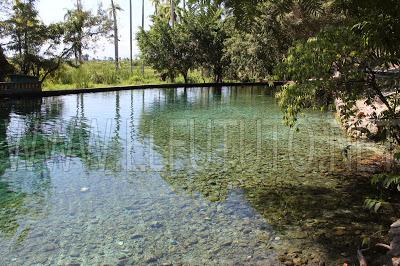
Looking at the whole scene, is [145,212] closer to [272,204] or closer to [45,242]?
[45,242]

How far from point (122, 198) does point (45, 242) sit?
5.18 ft

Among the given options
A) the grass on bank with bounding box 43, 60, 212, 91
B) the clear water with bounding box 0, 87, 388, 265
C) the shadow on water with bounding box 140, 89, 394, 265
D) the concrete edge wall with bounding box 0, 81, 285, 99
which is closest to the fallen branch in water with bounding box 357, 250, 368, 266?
the shadow on water with bounding box 140, 89, 394, 265

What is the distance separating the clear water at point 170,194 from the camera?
4.24 meters

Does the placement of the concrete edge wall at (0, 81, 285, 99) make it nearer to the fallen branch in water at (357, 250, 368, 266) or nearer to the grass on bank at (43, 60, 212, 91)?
the grass on bank at (43, 60, 212, 91)

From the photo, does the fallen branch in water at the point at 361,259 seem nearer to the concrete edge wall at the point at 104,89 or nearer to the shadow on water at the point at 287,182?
the shadow on water at the point at 287,182

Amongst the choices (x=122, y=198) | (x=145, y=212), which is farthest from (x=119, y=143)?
(x=145, y=212)

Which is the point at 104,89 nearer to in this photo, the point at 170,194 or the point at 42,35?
the point at 42,35

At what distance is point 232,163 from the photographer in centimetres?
785

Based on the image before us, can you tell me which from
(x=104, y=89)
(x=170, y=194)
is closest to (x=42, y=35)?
(x=104, y=89)

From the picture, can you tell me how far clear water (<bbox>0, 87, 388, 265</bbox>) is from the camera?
4242 mm

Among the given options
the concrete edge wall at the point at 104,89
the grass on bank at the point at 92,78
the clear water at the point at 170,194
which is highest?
the grass on bank at the point at 92,78

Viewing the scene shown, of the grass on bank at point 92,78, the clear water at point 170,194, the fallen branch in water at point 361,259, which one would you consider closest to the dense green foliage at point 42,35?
the grass on bank at point 92,78

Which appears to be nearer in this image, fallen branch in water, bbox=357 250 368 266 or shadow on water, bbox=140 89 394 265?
fallen branch in water, bbox=357 250 368 266

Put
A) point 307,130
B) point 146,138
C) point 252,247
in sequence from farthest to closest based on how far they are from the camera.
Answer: point 307,130
point 146,138
point 252,247
